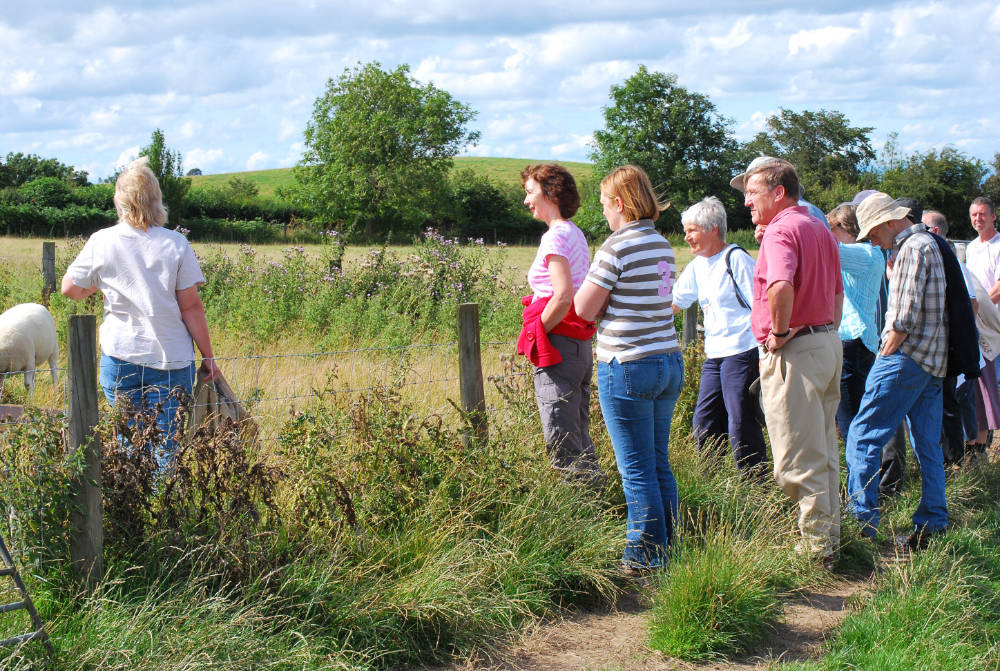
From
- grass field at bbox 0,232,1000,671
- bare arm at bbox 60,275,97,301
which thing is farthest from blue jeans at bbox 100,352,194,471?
grass field at bbox 0,232,1000,671

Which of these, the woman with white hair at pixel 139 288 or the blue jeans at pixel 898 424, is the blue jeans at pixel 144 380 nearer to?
the woman with white hair at pixel 139 288

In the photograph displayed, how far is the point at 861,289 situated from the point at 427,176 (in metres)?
54.8

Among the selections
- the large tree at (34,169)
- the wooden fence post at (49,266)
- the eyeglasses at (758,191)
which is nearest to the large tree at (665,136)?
the large tree at (34,169)

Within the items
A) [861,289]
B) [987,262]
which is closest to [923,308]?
[861,289]

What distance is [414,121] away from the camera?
60.7 metres

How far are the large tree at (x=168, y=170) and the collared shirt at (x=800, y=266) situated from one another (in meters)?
45.9

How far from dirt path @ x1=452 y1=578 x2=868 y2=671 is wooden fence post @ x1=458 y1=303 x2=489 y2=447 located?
1164 mm

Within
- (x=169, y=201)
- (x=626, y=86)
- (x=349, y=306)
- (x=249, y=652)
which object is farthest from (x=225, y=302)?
(x=626, y=86)

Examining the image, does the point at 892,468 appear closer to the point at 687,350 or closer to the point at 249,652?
the point at 687,350

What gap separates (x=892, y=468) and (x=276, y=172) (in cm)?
10137

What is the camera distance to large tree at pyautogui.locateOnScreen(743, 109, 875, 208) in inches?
2872

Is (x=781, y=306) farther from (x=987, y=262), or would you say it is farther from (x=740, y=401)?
(x=987, y=262)

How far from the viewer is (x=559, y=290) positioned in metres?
4.39

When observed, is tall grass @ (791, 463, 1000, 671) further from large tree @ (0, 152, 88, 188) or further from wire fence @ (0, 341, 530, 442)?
large tree @ (0, 152, 88, 188)
